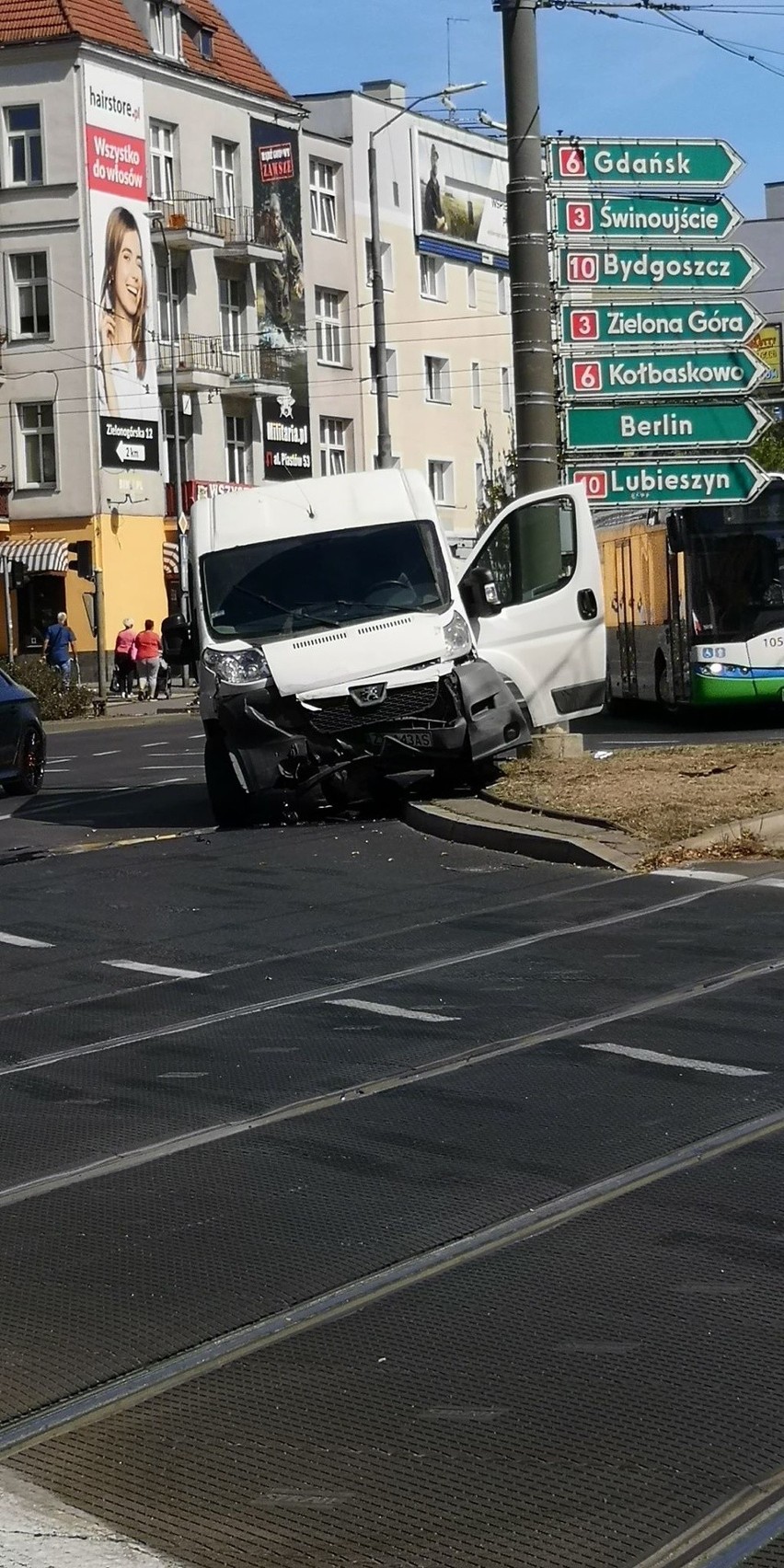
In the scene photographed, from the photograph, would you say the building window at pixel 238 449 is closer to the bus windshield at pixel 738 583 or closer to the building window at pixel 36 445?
the building window at pixel 36 445

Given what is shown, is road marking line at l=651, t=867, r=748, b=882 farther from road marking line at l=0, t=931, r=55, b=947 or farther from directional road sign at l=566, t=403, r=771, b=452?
directional road sign at l=566, t=403, r=771, b=452

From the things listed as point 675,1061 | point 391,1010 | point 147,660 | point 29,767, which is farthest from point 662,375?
point 147,660

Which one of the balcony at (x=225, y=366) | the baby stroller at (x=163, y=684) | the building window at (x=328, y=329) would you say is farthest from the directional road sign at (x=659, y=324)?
the building window at (x=328, y=329)

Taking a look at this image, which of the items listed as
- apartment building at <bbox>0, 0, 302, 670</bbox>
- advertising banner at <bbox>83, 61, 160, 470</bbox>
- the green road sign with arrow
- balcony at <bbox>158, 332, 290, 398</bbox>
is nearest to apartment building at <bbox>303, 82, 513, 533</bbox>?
balcony at <bbox>158, 332, 290, 398</bbox>

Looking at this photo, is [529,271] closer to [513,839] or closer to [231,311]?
[513,839]

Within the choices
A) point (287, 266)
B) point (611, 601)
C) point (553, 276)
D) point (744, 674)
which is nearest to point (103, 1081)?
point (553, 276)

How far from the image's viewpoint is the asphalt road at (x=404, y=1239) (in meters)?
3.98

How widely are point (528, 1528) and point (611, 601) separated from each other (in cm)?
2996

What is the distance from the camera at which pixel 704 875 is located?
41.0 ft

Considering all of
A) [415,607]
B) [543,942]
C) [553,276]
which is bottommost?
[543,942]

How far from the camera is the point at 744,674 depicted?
2708 centimetres

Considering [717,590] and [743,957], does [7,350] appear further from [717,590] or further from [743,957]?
[743,957]

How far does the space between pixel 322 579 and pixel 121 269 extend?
4128cm

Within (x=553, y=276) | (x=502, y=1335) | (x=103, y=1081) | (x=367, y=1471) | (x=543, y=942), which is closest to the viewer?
(x=367, y=1471)
